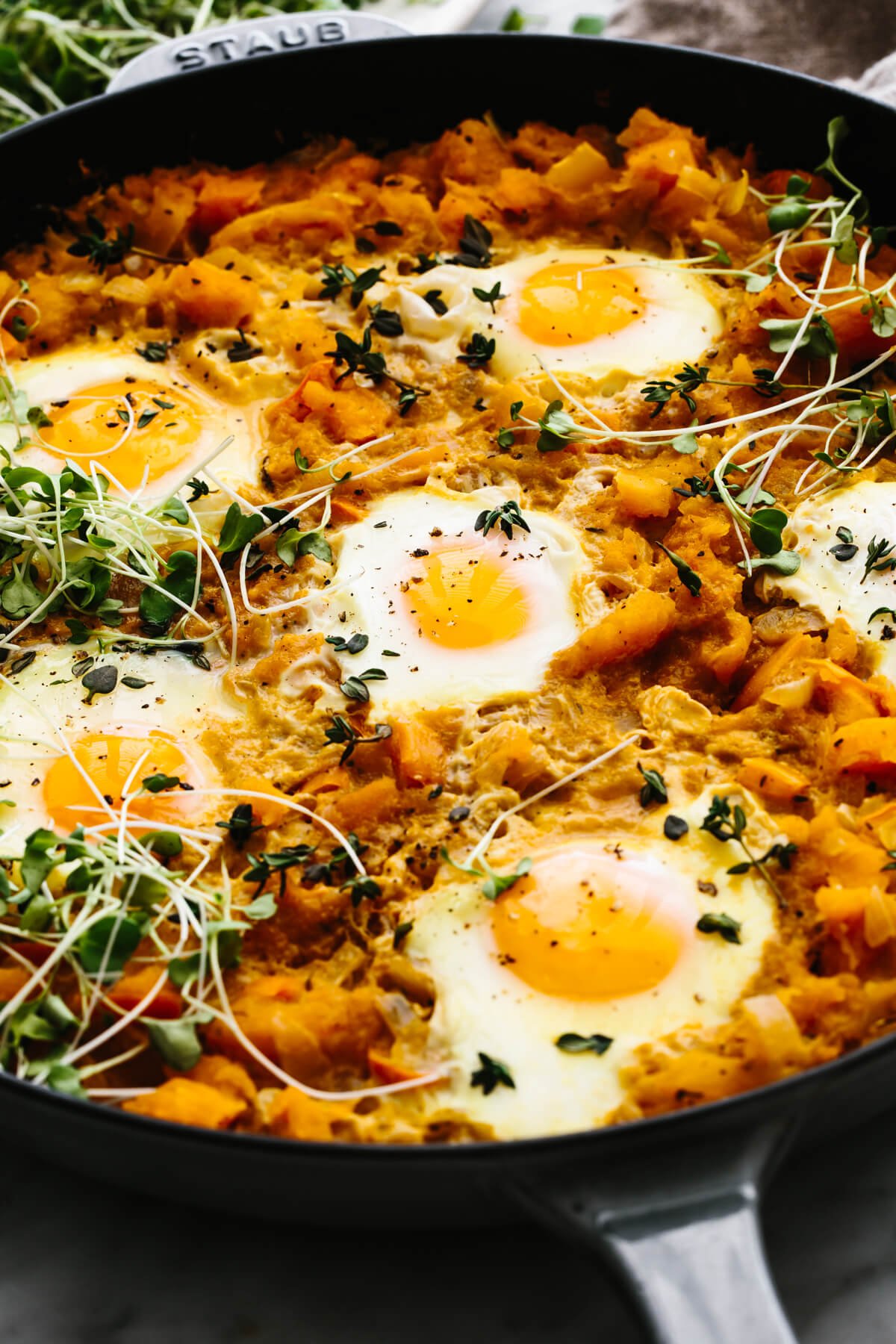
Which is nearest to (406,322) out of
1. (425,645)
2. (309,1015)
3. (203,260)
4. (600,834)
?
(203,260)

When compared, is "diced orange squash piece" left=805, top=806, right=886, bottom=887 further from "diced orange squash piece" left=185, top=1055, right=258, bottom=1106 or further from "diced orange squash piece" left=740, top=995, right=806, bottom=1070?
"diced orange squash piece" left=185, top=1055, right=258, bottom=1106

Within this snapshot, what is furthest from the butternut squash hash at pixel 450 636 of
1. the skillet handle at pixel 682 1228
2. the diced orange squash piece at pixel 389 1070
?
the skillet handle at pixel 682 1228

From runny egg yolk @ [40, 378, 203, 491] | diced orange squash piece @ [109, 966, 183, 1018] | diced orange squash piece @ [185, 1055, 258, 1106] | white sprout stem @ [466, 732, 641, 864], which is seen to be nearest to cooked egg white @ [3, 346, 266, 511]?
runny egg yolk @ [40, 378, 203, 491]

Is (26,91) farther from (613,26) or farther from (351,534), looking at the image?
(351,534)

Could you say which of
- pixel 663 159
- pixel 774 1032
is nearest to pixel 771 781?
pixel 774 1032

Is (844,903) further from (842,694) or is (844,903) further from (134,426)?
(134,426)

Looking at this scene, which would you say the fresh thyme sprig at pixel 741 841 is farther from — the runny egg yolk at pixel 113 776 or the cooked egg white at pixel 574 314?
the cooked egg white at pixel 574 314

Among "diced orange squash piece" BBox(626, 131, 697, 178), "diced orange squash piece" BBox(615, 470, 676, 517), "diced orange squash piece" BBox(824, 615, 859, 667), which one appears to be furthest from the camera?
"diced orange squash piece" BBox(626, 131, 697, 178)
